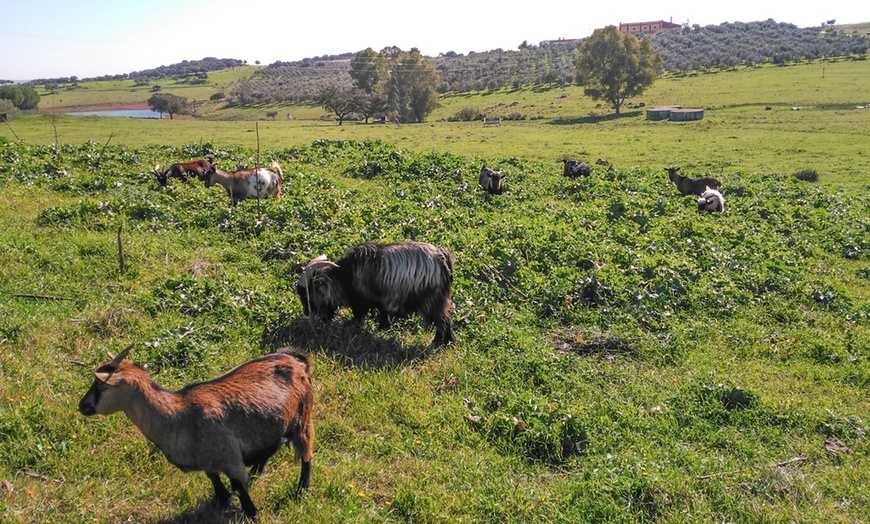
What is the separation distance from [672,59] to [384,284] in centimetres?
11207

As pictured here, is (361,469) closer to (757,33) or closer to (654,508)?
(654,508)

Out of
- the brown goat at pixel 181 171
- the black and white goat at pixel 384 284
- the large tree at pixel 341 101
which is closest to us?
the black and white goat at pixel 384 284

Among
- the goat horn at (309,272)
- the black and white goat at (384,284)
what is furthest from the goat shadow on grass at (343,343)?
the goat horn at (309,272)

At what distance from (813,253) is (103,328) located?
1662 centimetres

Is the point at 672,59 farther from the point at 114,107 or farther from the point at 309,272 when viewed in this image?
the point at 309,272

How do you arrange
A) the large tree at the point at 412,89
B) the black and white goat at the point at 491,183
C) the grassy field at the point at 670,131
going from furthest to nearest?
the large tree at the point at 412,89
the grassy field at the point at 670,131
the black and white goat at the point at 491,183

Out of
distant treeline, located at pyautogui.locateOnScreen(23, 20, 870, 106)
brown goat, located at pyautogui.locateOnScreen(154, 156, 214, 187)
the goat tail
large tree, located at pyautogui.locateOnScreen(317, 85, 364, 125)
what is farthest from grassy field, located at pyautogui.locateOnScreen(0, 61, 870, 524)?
distant treeline, located at pyautogui.locateOnScreen(23, 20, 870, 106)

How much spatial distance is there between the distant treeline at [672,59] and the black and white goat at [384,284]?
88088mm

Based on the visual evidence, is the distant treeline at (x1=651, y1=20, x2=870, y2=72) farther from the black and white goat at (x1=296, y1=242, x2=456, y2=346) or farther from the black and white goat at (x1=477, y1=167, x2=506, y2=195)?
the black and white goat at (x1=296, y1=242, x2=456, y2=346)

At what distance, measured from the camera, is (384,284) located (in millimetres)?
9391

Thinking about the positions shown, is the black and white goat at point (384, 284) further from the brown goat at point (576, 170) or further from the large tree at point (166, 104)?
the large tree at point (166, 104)

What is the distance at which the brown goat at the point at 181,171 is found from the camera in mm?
17484

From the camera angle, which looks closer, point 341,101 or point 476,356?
point 476,356

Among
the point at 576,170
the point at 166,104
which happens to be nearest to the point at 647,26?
the point at 166,104
